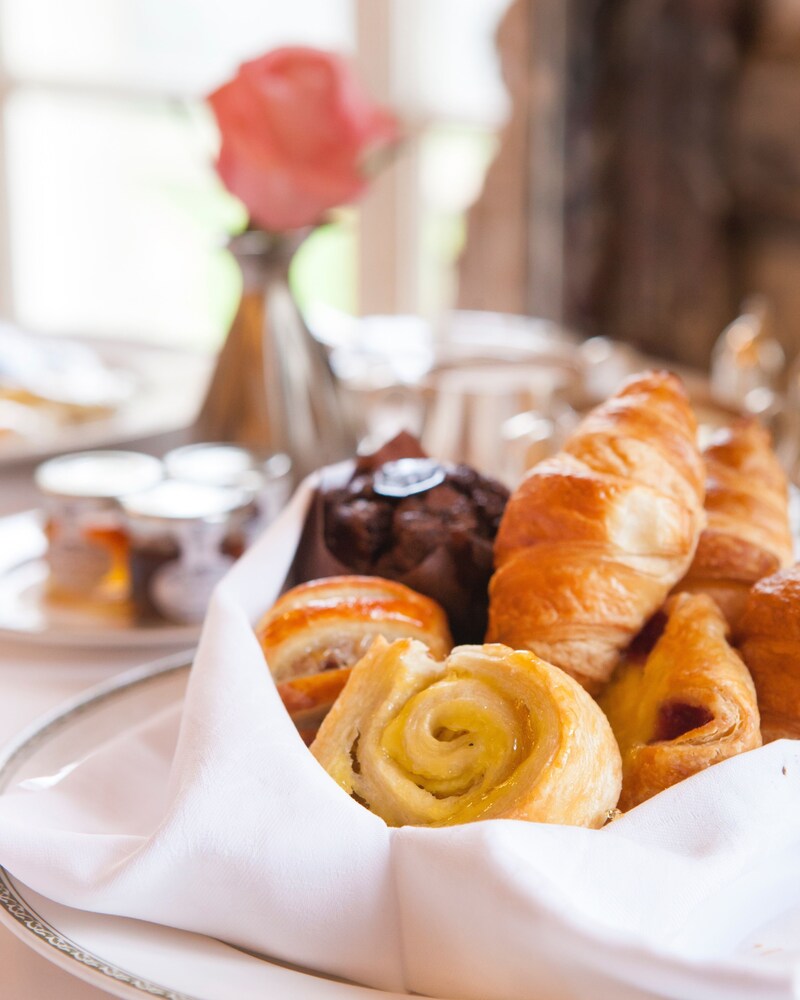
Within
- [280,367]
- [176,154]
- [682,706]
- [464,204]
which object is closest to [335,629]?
[682,706]

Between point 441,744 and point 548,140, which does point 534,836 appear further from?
point 548,140

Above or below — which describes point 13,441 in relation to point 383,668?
below

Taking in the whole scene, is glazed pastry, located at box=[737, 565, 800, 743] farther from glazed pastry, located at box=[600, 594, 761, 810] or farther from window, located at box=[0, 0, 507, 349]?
window, located at box=[0, 0, 507, 349]

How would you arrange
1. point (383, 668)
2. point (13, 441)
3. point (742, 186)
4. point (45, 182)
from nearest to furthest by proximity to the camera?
point (383, 668) → point (13, 441) → point (742, 186) → point (45, 182)

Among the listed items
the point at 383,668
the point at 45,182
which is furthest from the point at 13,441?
the point at 45,182

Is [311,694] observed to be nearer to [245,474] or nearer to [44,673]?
[44,673]

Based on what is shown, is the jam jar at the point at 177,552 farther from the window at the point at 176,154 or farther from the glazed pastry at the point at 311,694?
the window at the point at 176,154
